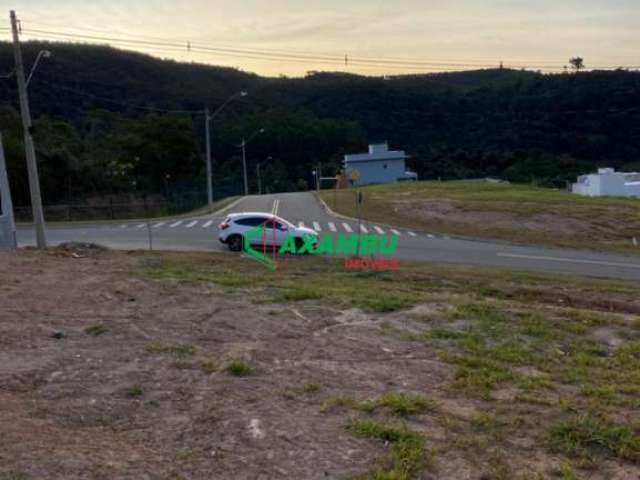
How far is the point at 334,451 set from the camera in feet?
16.5

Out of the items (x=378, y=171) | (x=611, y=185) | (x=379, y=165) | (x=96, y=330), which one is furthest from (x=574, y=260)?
(x=378, y=171)

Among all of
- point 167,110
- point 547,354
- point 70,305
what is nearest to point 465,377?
point 547,354

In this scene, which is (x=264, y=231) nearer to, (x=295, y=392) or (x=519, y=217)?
(x=295, y=392)

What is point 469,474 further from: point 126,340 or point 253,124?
point 253,124

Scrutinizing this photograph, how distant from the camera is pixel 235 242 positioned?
25812 millimetres

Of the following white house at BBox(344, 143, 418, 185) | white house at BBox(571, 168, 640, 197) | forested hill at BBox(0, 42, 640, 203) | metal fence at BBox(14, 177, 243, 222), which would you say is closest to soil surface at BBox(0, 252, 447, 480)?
metal fence at BBox(14, 177, 243, 222)

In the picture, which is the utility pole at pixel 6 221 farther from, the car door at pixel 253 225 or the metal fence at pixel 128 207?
the metal fence at pixel 128 207

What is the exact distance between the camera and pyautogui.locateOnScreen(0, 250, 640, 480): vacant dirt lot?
16.0 feet

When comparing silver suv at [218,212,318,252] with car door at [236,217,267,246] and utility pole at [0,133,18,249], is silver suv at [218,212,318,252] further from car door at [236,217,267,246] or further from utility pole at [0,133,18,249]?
utility pole at [0,133,18,249]

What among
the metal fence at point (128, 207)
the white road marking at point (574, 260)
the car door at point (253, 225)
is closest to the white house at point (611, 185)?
the metal fence at point (128, 207)

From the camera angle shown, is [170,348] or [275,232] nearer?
[170,348]

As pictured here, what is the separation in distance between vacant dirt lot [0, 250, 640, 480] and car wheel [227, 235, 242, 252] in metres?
13.9

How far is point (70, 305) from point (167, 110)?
11548 cm

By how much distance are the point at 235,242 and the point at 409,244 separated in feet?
28.0
